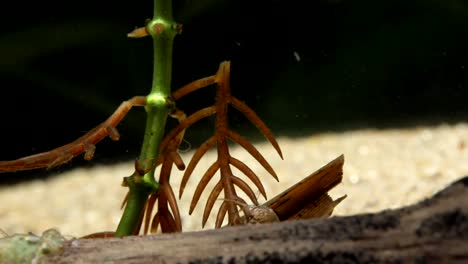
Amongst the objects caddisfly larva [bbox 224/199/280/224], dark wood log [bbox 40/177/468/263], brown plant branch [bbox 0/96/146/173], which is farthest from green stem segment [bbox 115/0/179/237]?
dark wood log [bbox 40/177/468/263]

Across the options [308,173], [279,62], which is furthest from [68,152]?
[279,62]

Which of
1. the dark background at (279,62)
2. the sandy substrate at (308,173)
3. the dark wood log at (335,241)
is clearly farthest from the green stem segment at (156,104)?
the dark background at (279,62)

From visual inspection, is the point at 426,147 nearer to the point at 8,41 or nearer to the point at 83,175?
the point at 83,175

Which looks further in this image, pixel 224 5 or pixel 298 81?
pixel 298 81

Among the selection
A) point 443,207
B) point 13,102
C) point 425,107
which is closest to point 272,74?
point 425,107

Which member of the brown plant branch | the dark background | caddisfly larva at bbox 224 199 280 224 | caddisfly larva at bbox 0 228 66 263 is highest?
the dark background

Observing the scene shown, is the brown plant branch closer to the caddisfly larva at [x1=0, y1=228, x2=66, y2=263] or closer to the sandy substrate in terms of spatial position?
the caddisfly larva at [x1=0, y1=228, x2=66, y2=263]

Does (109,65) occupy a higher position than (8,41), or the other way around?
(8,41)
